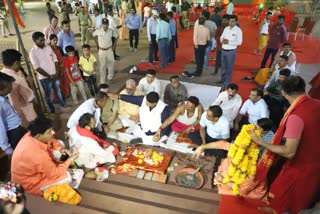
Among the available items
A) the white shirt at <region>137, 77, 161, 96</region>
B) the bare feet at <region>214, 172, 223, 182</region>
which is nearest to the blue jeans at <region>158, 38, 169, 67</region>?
the white shirt at <region>137, 77, 161, 96</region>

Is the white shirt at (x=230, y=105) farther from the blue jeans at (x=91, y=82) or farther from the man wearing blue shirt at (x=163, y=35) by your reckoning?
the man wearing blue shirt at (x=163, y=35)

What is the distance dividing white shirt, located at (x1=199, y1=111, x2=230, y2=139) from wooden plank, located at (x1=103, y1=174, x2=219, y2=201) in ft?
3.24

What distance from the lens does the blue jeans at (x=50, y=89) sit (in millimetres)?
5148

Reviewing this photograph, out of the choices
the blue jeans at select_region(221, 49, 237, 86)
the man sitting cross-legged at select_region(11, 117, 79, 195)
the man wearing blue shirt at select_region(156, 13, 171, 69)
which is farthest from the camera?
the man wearing blue shirt at select_region(156, 13, 171, 69)

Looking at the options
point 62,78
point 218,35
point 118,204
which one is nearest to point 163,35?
point 218,35

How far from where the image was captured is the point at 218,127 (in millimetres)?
4059

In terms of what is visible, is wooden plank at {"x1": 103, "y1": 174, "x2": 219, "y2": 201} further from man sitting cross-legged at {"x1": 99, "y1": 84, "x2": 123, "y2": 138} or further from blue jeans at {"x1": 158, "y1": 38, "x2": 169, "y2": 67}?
blue jeans at {"x1": 158, "y1": 38, "x2": 169, "y2": 67}

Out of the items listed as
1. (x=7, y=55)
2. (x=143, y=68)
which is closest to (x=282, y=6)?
(x=143, y=68)

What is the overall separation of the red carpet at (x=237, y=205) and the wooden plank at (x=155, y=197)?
120mm

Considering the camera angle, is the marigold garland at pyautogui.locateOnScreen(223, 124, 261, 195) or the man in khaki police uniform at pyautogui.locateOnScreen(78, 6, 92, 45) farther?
the man in khaki police uniform at pyautogui.locateOnScreen(78, 6, 92, 45)

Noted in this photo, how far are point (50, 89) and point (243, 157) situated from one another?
13.3 ft

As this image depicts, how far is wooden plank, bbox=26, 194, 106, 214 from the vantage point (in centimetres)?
296

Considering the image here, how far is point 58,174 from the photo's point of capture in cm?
328

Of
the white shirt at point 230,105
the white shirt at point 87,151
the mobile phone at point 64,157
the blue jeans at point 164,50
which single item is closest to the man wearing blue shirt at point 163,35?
the blue jeans at point 164,50
